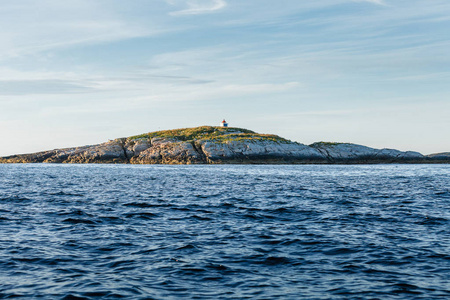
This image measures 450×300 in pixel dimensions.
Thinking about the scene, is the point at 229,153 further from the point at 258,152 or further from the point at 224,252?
the point at 224,252

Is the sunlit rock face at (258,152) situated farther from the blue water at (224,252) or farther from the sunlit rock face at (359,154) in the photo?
the blue water at (224,252)

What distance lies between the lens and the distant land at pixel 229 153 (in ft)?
431

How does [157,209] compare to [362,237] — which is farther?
[157,209]

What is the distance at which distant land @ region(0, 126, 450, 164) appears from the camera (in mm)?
131375

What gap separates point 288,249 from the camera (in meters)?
14.8

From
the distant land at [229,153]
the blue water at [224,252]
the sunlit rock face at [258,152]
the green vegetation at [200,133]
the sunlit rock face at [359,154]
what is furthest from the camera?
the green vegetation at [200,133]

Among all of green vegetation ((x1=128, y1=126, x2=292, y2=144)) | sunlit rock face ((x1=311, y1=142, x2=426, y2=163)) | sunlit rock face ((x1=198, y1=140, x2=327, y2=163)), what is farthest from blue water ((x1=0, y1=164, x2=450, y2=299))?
green vegetation ((x1=128, y1=126, x2=292, y2=144))

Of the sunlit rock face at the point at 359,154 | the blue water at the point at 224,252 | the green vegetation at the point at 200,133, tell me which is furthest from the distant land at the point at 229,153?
the blue water at the point at 224,252

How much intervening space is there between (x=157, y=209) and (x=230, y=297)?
1595 cm

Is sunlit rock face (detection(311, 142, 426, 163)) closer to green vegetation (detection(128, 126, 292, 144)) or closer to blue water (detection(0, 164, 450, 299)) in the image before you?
green vegetation (detection(128, 126, 292, 144))

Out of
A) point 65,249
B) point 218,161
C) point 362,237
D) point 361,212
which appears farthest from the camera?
point 218,161

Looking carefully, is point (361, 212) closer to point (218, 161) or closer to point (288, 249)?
point (288, 249)

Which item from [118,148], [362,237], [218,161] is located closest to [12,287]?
[362,237]

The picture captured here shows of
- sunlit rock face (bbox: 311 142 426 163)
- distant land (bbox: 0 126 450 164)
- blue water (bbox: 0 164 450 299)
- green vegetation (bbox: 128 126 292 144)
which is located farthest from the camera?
green vegetation (bbox: 128 126 292 144)
